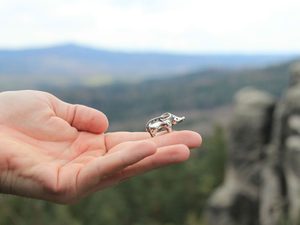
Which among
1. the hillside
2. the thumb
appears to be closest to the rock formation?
the thumb

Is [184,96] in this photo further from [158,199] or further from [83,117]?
[83,117]

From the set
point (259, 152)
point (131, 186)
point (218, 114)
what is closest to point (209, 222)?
point (259, 152)

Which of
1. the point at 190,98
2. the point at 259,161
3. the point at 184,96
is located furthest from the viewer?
the point at 184,96

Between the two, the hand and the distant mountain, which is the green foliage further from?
the distant mountain

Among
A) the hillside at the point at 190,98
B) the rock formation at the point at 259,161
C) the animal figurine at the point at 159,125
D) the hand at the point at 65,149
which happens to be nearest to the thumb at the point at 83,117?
the hand at the point at 65,149

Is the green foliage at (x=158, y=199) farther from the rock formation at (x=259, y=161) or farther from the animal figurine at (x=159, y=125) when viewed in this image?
the animal figurine at (x=159, y=125)

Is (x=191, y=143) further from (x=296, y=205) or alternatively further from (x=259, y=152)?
(x=259, y=152)

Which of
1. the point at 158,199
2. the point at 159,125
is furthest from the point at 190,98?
the point at 159,125
